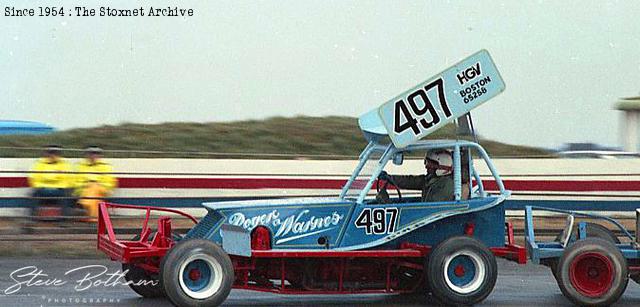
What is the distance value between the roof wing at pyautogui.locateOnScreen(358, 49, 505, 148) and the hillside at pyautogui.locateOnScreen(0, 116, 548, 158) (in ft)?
21.6

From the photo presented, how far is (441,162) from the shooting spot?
9.38 metres

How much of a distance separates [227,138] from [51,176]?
3601 mm

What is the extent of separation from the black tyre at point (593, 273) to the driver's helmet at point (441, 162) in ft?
3.43

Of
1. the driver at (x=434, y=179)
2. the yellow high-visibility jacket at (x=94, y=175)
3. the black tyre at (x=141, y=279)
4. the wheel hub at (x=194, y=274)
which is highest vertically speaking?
the yellow high-visibility jacket at (x=94, y=175)

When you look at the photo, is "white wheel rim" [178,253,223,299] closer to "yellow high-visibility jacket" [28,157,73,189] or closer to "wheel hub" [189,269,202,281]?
"wheel hub" [189,269,202,281]

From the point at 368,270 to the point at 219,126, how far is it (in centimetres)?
782

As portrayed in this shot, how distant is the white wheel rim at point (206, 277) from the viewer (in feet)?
27.7

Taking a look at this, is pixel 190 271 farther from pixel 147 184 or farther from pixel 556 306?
pixel 147 184

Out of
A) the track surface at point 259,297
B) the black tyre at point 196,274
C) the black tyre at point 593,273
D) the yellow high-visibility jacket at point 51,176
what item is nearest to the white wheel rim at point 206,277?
the black tyre at point 196,274

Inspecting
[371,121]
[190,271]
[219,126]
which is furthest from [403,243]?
[219,126]

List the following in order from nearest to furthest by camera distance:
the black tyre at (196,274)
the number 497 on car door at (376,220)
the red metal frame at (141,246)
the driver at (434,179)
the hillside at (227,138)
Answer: the black tyre at (196,274) → the red metal frame at (141,246) → the number 497 on car door at (376,220) → the driver at (434,179) → the hillside at (227,138)

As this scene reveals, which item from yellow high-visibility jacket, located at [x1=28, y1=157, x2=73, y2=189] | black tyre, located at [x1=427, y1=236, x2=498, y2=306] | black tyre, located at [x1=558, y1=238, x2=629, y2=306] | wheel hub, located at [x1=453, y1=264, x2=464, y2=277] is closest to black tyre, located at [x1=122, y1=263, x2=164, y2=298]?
black tyre, located at [x1=427, y1=236, x2=498, y2=306]

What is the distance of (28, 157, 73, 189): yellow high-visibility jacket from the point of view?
13.8m

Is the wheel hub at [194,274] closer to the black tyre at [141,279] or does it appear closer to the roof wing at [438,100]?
the black tyre at [141,279]
